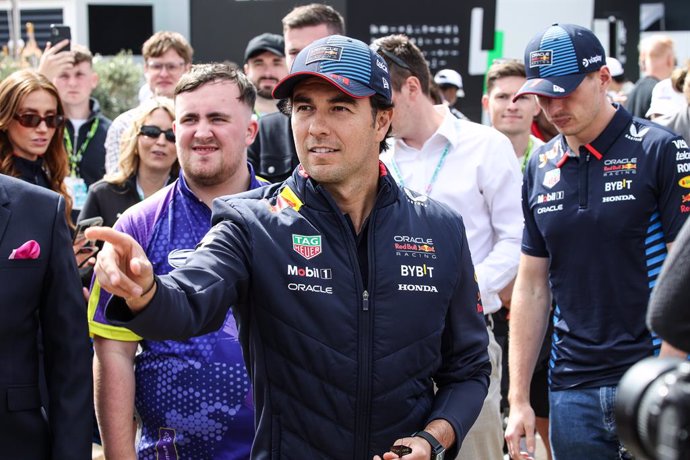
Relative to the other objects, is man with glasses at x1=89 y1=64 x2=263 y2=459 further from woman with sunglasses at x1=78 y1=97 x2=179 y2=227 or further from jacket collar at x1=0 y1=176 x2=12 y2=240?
woman with sunglasses at x1=78 y1=97 x2=179 y2=227

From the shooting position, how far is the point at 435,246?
3.59 m

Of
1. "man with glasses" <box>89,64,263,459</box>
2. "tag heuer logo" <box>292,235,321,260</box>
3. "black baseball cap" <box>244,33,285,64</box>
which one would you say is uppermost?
"black baseball cap" <box>244,33,285,64</box>

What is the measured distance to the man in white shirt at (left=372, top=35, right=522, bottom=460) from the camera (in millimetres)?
5504

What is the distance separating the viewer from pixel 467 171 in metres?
5.52

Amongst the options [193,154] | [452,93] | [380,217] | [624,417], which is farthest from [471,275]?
[452,93]

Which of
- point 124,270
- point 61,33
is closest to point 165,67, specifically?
point 61,33

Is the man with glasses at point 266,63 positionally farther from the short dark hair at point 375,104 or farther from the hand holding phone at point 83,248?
the short dark hair at point 375,104

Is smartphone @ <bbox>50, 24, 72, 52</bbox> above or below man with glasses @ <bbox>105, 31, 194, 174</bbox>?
above

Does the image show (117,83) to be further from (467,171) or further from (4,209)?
(4,209)

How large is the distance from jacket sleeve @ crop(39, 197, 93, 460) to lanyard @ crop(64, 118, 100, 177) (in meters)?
4.51

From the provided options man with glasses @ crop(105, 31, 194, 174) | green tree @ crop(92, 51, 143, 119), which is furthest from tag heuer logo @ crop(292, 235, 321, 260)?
green tree @ crop(92, 51, 143, 119)

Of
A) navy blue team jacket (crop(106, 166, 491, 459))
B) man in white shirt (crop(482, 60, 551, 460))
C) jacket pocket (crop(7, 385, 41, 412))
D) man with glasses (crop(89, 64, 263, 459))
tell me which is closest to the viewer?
navy blue team jacket (crop(106, 166, 491, 459))

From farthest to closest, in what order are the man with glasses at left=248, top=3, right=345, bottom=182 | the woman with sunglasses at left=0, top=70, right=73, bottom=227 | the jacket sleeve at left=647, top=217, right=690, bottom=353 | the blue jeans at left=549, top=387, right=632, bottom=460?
the man with glasses at left=248, top=3, right=345, bottom=182
the woman with sunglasses at left=0, top=70, right=73, bottom=227
the blue jeans at left=549, top=387, right=632, bottom=460
the jacket sleeve at left=647, top=217, right=690, bottom=353

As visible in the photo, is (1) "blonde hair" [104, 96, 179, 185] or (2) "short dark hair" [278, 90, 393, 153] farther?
(1) "blonde hair" [104, 96, 179, 185]
